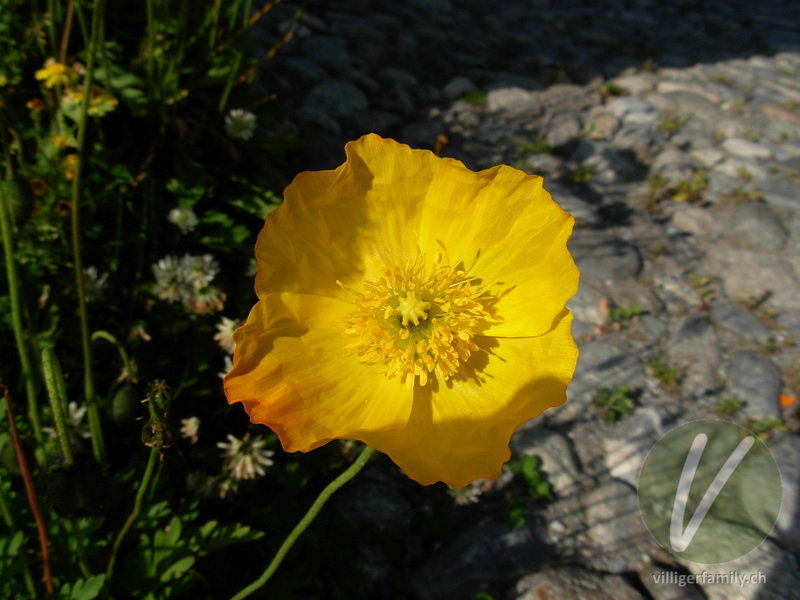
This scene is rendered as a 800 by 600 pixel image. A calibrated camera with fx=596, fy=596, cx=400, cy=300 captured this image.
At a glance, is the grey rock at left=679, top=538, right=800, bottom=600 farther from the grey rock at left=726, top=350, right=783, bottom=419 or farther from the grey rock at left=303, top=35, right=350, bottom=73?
the grey rock at left=303, top=35, right=350, bottom=73

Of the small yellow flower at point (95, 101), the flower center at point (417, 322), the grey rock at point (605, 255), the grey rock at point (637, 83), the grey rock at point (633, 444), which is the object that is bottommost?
the grey rock at point (633, 444)

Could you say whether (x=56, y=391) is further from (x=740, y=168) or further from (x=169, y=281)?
(x=740, y=168)

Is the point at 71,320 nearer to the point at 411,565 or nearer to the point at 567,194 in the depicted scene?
the point at 411,565

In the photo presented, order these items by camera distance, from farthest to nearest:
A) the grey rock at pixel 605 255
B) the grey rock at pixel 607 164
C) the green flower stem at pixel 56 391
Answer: the grey rock at pixel 607 164 < the grey rock at pixel 605 255 < the green flower stem at pixel 56 391

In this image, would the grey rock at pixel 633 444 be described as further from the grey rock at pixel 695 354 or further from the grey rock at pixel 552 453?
the grey rock at pixel 695 354

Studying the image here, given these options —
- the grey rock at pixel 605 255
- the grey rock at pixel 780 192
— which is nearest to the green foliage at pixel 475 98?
the grey rock at pixel 605 255

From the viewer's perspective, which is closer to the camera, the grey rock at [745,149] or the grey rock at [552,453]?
the grey rock at [552,453]

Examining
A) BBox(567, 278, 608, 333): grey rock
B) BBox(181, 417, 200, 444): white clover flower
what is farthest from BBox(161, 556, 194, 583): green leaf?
BBox(567, 278, 608, 333): grey rock
